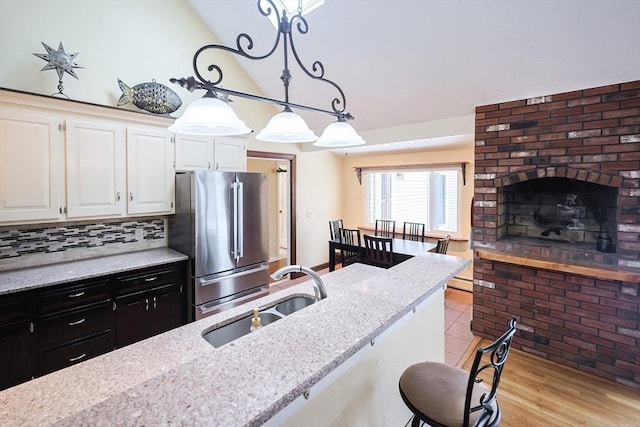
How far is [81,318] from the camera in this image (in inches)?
88.1

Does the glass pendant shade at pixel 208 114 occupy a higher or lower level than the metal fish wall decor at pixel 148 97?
lower

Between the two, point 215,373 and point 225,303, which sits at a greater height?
point 215,373

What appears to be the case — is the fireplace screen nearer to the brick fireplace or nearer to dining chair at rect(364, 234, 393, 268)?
the brick fireplace

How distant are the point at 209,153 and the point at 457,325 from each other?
131 inches

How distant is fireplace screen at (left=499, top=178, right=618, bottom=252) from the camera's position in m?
2.68

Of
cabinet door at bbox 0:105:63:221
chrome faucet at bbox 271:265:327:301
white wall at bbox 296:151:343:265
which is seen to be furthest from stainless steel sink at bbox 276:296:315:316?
white wall at bbox 296:151:343:265

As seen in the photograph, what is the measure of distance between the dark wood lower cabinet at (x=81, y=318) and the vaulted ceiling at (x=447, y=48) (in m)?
2.55

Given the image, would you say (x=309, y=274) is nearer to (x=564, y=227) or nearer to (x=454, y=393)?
(x=454, y=393)

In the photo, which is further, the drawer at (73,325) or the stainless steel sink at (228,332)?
the drawer at (73,325)

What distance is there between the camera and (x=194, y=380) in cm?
74

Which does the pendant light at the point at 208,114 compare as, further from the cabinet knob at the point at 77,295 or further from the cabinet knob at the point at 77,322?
the cabinet knob at the point at 77,322

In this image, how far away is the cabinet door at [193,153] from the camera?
3.07 metres

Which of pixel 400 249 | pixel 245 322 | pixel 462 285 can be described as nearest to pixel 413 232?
pixel 462 285

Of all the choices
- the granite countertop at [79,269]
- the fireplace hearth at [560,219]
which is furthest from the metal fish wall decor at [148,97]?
the fireplace hearth at [560,219]
